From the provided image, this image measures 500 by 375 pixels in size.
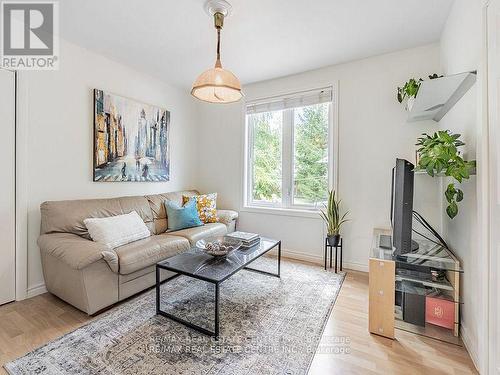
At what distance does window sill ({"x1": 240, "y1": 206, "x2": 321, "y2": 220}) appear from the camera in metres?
3.18

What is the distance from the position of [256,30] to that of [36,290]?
127 inches

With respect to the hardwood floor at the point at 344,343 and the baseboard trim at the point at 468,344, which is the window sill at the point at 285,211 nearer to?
the hardwood floor at the point at 344,343

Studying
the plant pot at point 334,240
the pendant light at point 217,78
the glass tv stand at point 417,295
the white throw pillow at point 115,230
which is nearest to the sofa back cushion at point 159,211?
the white throw pillow at point 115,230

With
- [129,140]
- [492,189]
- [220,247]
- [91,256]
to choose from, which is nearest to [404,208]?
[492,189]

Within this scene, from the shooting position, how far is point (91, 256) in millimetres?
1778

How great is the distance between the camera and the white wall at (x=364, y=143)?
2.60 meters

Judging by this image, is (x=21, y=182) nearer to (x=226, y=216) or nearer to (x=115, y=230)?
(x=115, y=230)

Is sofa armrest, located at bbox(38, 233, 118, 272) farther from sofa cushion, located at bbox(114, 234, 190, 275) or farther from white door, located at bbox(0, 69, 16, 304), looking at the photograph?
white door, located at bbox(0, 69, 16, 304)

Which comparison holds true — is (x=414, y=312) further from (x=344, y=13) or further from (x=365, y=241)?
(x=344, y=13)

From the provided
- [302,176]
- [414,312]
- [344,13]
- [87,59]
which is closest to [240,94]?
[344,13]

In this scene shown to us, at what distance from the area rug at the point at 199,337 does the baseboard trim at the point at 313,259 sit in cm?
63

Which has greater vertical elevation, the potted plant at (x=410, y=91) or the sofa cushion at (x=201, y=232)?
the potted plant at (x=410, y=91)

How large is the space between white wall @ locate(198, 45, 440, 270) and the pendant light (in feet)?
4.93

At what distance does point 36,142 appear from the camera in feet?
7.40
